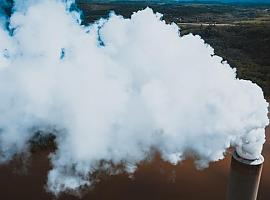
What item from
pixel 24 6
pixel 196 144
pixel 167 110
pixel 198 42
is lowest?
pixel 196 144

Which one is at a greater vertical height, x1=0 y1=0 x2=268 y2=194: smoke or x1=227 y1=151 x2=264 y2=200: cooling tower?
x1=0 y1=0 x2=268 y2=194: smoke

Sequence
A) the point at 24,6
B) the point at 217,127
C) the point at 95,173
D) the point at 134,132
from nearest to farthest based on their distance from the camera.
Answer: the point at 217,127, the point at 134,132, the point at 24,6, the point at 95,173

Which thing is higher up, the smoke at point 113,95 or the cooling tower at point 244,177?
the smoke at point 113,95

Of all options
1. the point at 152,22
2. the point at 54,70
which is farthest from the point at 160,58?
the point at 54,70

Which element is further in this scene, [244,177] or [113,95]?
[113,95]

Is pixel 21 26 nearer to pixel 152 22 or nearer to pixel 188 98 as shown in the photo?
pixel 152 22

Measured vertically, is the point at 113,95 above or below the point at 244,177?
above

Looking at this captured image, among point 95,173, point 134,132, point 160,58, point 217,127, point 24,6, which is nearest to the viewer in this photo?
point 217,127

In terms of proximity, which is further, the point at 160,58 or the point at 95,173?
the point at 95,173
